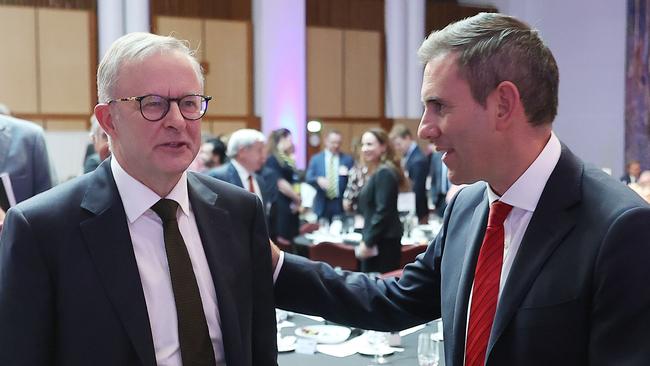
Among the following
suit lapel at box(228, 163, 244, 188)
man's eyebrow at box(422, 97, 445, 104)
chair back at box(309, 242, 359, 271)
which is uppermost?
man's eyebrow at box(422, 97, 445, 104)

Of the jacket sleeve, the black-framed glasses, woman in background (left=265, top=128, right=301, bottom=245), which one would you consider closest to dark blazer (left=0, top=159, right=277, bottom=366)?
the jacket sleeve

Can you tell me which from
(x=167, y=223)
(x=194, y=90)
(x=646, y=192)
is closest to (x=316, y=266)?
(x=167, y=223)

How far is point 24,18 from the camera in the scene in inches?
411

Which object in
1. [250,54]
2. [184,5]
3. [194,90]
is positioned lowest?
[194,90]

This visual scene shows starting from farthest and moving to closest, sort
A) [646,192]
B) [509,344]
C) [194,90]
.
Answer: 1. [646,192]
2. [194,90]
3. [509,344]

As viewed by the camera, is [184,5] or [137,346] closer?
[137,346]

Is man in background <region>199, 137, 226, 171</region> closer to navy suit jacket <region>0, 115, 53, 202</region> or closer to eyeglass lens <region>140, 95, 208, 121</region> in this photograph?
navy suit jacket <region>0, 115, 53, 202</region>

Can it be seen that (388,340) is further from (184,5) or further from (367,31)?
(367,31)

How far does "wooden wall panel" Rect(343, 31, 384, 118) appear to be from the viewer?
12906 mm

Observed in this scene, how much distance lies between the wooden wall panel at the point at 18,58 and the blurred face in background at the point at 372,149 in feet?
22.5

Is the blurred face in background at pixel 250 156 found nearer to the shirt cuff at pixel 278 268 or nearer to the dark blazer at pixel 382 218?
the dark blazer at pixel 382 218

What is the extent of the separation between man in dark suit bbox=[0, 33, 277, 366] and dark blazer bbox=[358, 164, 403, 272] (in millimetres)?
3827

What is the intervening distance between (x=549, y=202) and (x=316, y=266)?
0.79 meters

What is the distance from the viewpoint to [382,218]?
5.52 metres
